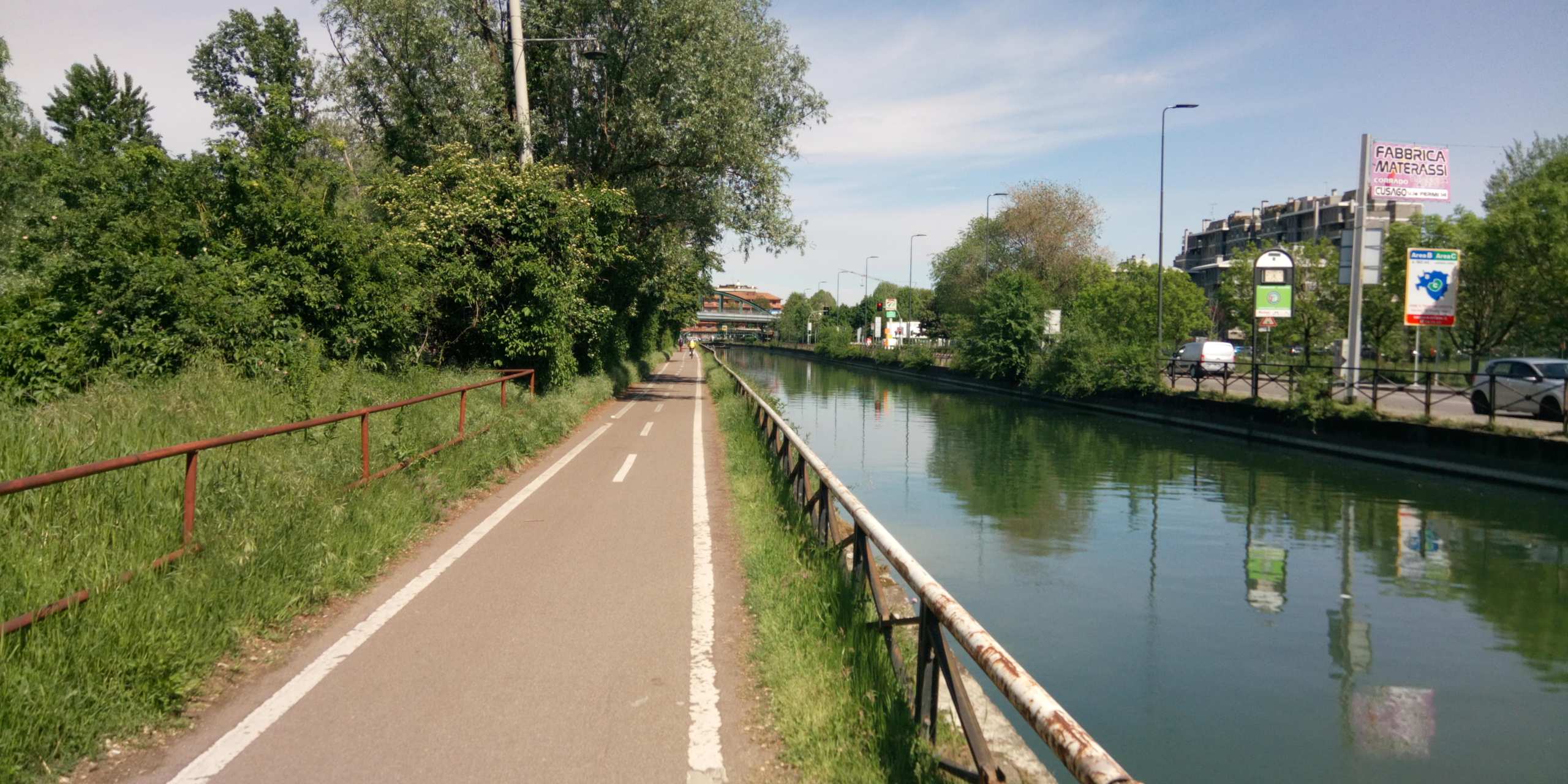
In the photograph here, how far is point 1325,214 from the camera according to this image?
11300 centimetres

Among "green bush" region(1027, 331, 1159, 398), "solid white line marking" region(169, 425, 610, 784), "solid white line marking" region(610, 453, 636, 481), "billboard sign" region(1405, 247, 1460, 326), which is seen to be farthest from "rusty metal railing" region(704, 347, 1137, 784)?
"green bush" region(1027, 331, 1159, 398)

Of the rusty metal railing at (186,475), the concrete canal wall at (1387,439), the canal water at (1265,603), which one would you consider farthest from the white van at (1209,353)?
the rusty metal railing at (186,475)

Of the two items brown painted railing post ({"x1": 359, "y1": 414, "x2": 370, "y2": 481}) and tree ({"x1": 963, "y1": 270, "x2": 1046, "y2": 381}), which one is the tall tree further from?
tree ({"x1": 963, "y1": 270, "x2": 1046, "y2": 381})

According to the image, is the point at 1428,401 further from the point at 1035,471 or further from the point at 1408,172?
the point at 1408,172

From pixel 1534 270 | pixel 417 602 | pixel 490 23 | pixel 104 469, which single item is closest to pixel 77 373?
pixel 417 602

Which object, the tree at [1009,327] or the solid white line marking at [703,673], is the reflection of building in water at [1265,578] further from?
the tree at [1009,327]

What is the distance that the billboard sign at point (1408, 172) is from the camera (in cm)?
3250

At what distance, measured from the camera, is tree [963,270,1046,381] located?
45.3 m

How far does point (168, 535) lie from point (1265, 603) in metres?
9.99

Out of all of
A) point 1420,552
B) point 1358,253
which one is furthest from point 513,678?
point 1358,253

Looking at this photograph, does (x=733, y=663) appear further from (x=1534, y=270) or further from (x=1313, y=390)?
Result: (x=1534, y=270)

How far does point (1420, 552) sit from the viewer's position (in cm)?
1291

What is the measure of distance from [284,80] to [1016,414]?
36846mm

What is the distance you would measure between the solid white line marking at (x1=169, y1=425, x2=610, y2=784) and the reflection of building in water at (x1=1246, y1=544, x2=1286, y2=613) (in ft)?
26.5
